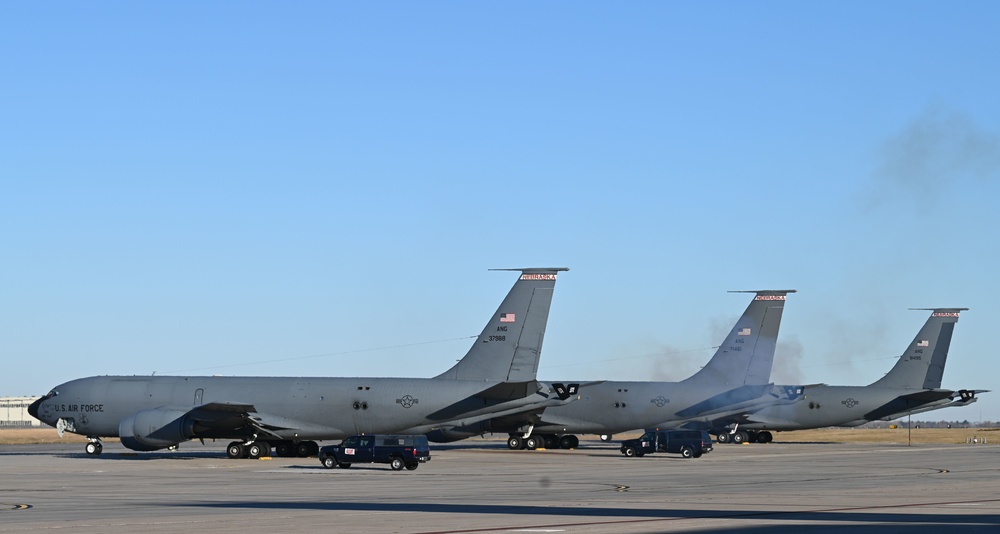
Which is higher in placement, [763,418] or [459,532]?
[763,418]

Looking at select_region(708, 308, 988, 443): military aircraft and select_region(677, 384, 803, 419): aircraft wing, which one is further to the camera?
select_region(708, 308, 988, 443): military aircraft

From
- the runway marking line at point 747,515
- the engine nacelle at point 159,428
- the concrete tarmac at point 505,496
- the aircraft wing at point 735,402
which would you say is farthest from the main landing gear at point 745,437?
the runway marking line at point 747,515

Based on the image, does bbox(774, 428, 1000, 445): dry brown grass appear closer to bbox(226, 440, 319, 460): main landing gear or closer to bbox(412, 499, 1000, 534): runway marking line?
bbox(226, 440, 319, 460): main landing gear

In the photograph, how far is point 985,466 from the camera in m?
59.7

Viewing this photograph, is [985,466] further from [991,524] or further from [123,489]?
[123,489]

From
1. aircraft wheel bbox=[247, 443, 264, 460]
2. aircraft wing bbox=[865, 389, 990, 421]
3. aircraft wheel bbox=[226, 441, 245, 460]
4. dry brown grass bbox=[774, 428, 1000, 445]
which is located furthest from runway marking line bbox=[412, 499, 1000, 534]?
dry brown grass bbox=[774, 428, 1000, 445]

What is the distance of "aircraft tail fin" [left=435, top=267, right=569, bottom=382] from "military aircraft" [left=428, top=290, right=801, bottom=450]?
18.3 m

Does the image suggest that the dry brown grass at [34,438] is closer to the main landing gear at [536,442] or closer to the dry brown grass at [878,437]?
the main landing gear at [536,442]

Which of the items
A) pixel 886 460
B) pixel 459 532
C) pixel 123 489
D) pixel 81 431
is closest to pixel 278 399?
pixel 81 431

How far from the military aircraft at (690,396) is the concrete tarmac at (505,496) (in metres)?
18.3

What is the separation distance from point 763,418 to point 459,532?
256ft

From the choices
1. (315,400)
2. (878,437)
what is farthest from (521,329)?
(878,437)

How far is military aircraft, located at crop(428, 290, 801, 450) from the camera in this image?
85.6 meters

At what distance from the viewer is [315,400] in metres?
69.1
